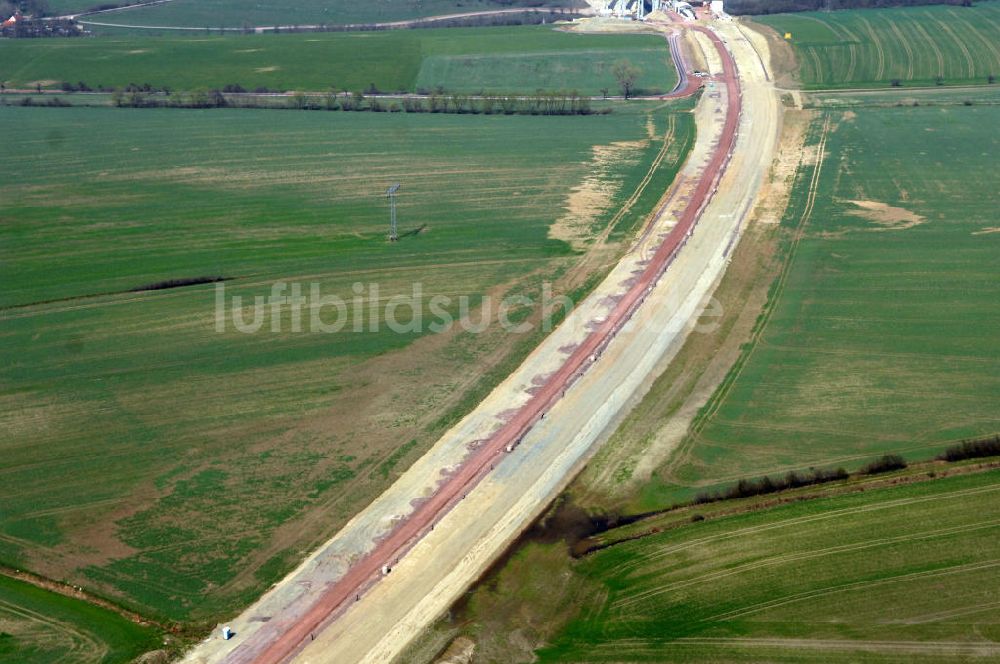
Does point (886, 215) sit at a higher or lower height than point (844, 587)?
higher

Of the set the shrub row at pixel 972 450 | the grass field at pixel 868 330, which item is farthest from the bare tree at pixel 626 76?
the shrub row at pixel 972 450

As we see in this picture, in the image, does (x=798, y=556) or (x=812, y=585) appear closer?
(x=812, y=585)

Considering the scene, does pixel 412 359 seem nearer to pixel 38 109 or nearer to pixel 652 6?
pixel 38 109

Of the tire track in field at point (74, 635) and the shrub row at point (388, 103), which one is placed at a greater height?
the shrub row at point (388, 103)

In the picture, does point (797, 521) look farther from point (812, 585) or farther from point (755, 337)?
point (755, 337)

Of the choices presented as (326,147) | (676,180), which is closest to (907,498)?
(676,180)

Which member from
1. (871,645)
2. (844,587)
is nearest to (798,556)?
(844,587)

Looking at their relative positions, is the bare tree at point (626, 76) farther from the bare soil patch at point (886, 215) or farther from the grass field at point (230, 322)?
the bare soil patch at point (886, 215)
